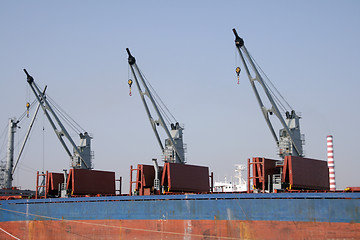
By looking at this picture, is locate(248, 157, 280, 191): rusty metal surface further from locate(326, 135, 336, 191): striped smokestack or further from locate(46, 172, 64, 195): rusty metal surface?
locate(46, 172, 64, 195): rusty metal surface

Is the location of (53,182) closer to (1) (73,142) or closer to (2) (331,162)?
(1) (73,142)

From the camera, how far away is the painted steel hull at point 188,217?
109ft

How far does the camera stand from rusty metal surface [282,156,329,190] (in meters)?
39.2

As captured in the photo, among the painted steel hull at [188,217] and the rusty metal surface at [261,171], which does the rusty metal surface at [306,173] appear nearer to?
the rusty metal surface at [261,171]

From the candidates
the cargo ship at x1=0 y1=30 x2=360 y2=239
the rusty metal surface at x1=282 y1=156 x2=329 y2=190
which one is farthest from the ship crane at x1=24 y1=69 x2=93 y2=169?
the rusty metal surface at x1=282 y1=156 x2=329 y2=190

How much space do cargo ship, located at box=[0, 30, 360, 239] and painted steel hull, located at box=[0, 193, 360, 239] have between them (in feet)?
0.23

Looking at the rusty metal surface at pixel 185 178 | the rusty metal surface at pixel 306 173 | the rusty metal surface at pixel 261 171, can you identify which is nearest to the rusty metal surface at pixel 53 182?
the rusty metal surface at pixel 185 178

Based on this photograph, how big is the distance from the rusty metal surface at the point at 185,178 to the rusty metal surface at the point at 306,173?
10892mm

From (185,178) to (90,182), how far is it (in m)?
10.9

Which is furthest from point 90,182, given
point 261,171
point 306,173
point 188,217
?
point 306,173

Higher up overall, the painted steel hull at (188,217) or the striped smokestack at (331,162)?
the striped smokestack at (331,162)

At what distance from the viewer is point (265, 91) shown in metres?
44.0

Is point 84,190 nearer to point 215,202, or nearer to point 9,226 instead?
point 9,226

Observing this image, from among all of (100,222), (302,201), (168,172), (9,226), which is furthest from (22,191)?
(302,201)
